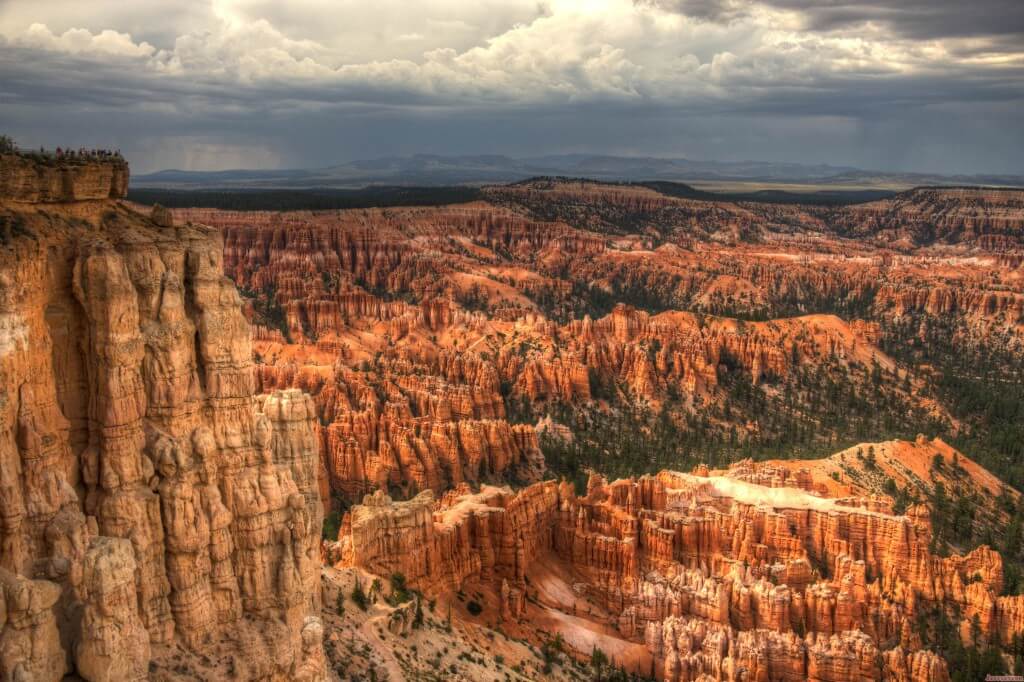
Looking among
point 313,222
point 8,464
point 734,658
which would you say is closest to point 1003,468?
point 734,658

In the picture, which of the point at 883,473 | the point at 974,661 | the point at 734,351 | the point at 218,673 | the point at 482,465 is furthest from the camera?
the point at 734,351

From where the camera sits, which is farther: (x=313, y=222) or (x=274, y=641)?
(x=313, y=222)

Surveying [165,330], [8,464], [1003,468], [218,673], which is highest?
[165,330]

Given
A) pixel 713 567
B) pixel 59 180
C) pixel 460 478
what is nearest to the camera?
pixel 59 180

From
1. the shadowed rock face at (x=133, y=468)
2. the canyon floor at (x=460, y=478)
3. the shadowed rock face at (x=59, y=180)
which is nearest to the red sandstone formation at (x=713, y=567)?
the canyon floor at (x=460, y=478)

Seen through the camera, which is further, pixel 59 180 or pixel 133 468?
pixel 59 180

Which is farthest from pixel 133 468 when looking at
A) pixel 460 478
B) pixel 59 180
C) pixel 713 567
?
pixel 460 478

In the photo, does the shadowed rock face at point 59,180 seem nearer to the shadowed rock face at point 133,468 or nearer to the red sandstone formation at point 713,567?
the shadowed rock face at point 133,468

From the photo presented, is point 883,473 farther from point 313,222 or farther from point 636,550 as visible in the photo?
point 313,222

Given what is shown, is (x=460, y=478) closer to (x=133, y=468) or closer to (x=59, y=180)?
(x=133, y=468)
